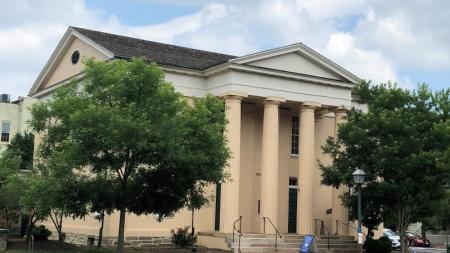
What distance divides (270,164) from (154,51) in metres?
8.54

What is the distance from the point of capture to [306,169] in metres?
33.8

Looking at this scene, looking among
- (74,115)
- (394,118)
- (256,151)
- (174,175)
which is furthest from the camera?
(256,151)

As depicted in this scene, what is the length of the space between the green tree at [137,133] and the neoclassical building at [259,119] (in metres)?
9.05

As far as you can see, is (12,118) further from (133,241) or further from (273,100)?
(273,100)

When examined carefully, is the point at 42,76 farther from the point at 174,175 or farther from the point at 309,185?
the point at 174,175

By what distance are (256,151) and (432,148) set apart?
405 inches

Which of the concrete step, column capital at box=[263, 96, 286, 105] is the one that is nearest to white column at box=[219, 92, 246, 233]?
column capital at box=[263, 96, 286, 105]

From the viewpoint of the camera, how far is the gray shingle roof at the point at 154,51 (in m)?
32.3

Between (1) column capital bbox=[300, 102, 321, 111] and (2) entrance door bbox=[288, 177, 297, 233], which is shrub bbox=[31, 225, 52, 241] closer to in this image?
(2) entrance door bbox=[288, 177, 297, 233]

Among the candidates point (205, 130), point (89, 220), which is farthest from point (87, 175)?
point (89, 220)

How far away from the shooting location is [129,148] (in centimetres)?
1981

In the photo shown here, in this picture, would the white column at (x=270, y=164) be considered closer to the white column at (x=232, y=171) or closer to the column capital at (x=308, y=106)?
the white column at (x=232, y=171)

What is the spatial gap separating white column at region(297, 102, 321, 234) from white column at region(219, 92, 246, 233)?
153 inches

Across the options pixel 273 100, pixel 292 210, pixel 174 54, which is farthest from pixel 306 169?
pixel 174 54
